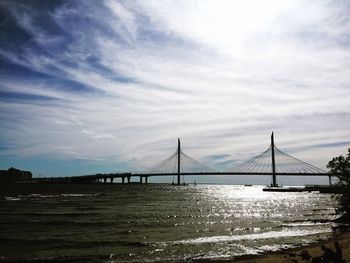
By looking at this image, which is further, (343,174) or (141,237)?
(343,174)

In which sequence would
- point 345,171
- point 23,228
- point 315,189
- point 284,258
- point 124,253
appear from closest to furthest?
point 284,258 → point 124,253 → point 23,228 → point 345,171 → point 315,189

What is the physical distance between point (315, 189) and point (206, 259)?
487 feet

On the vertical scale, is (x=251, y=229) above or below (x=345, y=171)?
below

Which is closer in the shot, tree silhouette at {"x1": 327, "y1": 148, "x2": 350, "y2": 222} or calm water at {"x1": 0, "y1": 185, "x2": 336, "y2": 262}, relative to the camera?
calm water at {"x1": 0, "y1": 185, "x2": 336, "y2": 262}

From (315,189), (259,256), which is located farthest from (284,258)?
(315,189)

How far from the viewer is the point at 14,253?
73.6 feet

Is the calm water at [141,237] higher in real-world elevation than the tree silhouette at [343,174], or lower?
Answer: lower

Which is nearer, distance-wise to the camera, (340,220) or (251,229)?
(251,229)

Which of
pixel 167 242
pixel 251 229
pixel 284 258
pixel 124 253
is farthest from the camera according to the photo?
pixel 251 229

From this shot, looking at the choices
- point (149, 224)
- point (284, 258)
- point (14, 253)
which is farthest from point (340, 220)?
point (14, 253)

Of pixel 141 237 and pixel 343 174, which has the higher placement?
pixel 343 174

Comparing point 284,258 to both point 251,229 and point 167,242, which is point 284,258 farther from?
point 251,229

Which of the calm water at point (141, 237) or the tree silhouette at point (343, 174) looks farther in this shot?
the tree silhouette at point (343, 174)

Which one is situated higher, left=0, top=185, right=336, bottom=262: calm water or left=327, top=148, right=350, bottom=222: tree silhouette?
left=327, top=148, right=350, bottom=222: tree silhouette
